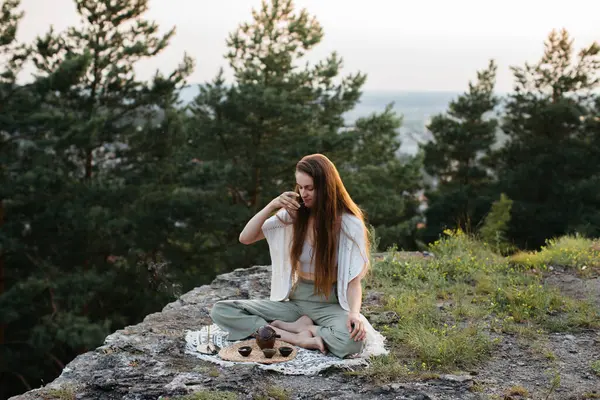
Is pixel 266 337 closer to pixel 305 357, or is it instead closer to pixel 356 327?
pixel 305 357

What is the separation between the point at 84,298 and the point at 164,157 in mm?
4329

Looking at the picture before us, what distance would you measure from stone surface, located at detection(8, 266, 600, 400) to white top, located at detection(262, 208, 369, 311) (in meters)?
0.64

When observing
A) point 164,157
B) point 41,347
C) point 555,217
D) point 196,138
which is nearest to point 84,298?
point 41,347

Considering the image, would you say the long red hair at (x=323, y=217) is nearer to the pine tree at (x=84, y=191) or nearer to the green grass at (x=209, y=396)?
the green grass at (x=209, y=396)

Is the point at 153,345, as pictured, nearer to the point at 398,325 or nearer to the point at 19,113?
the point at 398,325

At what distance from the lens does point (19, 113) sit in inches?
555

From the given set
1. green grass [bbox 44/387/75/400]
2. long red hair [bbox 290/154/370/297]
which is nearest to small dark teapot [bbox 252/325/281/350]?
long red hair [bbox 290/154/370/297]

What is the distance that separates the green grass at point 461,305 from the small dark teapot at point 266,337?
0.64m

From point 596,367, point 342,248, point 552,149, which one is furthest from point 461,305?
point 552,149

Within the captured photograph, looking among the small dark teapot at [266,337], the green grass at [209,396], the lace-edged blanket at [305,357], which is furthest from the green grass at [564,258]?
the green grass at [209,396]

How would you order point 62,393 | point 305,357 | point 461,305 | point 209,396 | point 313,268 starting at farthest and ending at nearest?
point 461,305 → point 313,268 → point 305,357 → point 62,393 → point 209,396

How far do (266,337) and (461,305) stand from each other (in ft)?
6.52

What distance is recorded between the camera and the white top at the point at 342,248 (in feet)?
14.1

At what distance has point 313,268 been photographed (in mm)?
4445
